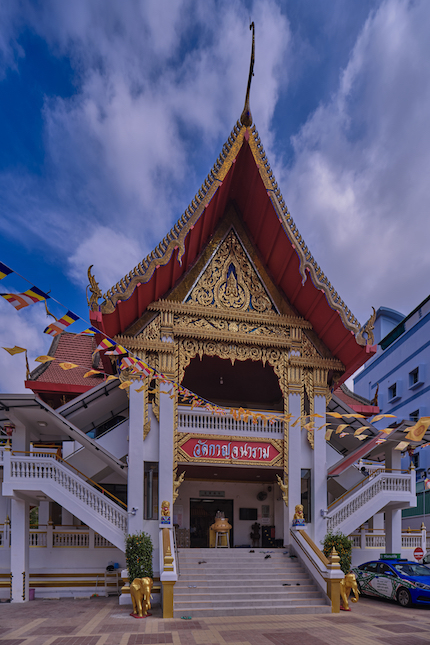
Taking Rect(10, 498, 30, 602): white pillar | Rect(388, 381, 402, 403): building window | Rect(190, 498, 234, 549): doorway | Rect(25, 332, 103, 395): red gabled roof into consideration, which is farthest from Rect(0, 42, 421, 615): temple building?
Rect(388, 381, 402, 403): building window

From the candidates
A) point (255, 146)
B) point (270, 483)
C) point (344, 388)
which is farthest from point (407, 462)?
point (255, 146)

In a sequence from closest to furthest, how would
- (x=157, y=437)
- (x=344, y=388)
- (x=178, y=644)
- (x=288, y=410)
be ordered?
(x=178, y=644) → (x=157, y=437) → (x=288, y=410) → (x=344, y=388)

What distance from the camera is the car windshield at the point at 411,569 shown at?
12.0m

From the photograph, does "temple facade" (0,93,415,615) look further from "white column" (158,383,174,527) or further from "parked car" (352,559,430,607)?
"parked car" (352,559,430,607)

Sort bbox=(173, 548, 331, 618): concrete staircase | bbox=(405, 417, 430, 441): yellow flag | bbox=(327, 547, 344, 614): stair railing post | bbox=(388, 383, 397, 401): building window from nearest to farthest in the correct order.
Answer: bbox=(405, 417, 430, 441): yellow flag < bbox=(173, 548, 331, 618): concrete staircase < bbox=(327, 547, 344, 614): stair railing post < bbox=(388, 383, 397, 401): building window

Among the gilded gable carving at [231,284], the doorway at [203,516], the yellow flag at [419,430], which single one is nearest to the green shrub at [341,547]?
the doorway at [203,516]

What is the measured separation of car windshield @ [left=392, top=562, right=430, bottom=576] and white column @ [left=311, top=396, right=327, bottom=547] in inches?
81.5

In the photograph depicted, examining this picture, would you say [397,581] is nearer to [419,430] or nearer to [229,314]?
[419,430]

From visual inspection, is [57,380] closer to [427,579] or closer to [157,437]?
[157,437]

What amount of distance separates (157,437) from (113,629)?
4940 millimetres

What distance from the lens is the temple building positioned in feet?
40.3

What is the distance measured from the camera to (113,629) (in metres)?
8.81

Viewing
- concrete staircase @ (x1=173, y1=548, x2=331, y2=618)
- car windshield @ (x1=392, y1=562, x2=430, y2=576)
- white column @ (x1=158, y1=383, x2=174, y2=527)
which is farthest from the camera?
white column @ (x1=158, y1=383, x2=174, y2=527)

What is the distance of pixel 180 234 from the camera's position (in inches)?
509
